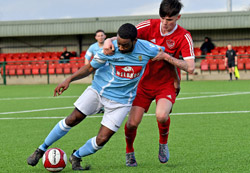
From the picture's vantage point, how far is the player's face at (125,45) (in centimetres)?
521

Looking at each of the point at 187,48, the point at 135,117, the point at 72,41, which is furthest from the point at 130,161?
the point at 72,41

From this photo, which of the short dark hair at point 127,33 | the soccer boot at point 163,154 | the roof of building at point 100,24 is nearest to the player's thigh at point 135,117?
the soccer boot at point 163,154

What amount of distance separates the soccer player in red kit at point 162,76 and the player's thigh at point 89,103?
64cm

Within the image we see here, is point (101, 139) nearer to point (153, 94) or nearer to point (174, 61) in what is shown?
point (153, 94)

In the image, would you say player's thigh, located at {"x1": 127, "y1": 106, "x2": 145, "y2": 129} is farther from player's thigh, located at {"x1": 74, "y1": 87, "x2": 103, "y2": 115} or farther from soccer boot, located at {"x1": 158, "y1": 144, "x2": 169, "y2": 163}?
player's thigh, located at {"x1": 74, "y1": 87, "x2": 103, "y2": 115}

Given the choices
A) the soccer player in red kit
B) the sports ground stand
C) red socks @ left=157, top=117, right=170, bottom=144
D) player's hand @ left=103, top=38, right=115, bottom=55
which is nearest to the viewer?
player's hand @ left=103, top=38, right=115, bottom=55

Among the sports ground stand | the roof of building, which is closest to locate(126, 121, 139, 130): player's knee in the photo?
the sports ground stand

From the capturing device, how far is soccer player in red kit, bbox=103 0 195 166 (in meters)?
5.86

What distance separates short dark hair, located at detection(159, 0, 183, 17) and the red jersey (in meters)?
0.37

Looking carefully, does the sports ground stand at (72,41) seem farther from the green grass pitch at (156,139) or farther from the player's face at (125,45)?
the player's face at (125,45)

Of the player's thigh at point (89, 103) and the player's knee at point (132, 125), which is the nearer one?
the player's thigh at point (89, 103)

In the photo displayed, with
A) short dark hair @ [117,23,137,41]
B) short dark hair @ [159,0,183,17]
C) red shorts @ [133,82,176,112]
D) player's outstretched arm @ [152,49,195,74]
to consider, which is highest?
short dark hair @ [159,0,183,17]

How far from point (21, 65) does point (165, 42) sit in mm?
24349

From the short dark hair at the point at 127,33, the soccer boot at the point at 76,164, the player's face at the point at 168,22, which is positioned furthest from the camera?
the player's face at the point at 168,22
